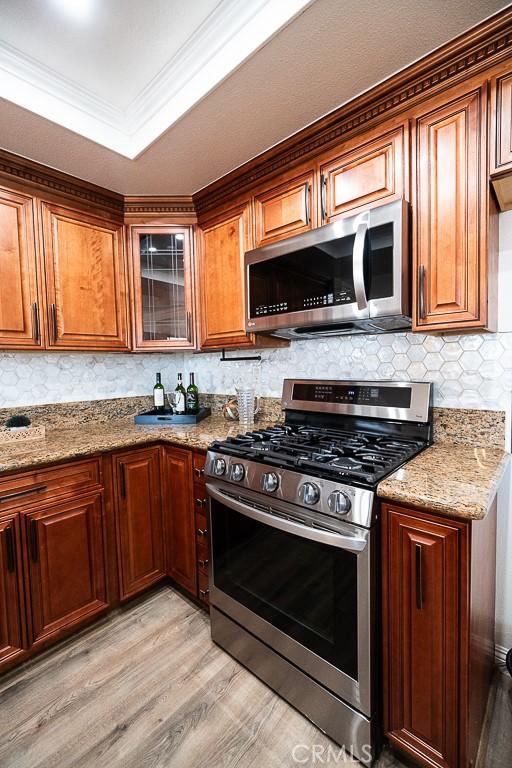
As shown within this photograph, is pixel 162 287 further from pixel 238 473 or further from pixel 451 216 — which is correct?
pixel 451 216

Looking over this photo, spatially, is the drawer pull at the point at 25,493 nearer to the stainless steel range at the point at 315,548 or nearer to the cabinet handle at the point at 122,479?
the cabinet handle at the point at 122,479

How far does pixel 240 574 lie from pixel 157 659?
0.59 m

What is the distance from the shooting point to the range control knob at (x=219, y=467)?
5.26 ft

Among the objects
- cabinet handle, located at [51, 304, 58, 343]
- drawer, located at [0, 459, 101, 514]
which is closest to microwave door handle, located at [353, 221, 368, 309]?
drawer, located at [0, 459, 101, 514]

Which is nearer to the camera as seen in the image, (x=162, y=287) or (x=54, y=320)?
(x=54, y=320)

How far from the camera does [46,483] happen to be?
5.46 ft

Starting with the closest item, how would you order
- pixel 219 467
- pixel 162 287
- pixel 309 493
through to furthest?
pixel 309 493, pixel 219 467, pixel 162 287

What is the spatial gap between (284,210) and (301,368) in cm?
87

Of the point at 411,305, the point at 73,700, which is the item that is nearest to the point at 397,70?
the point at 411,305

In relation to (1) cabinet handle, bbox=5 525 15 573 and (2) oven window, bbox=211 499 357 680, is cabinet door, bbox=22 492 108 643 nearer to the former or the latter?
(1) cabinet handle, bbox=5 525 15 573

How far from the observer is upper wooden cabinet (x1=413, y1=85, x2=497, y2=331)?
1256 mm

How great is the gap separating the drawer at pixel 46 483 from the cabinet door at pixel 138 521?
0.48 feet

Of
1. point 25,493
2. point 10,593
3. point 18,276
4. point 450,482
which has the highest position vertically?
point 18,276

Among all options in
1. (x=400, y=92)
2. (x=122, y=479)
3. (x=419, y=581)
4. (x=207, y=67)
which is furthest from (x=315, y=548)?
(x=207, y=67)
